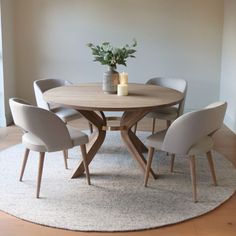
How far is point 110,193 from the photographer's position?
123 inches

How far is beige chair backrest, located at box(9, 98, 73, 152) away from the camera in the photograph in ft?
9.42

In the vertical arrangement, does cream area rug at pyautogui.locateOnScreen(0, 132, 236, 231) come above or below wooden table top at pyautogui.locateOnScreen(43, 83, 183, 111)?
below

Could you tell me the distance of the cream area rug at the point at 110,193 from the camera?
107 inches

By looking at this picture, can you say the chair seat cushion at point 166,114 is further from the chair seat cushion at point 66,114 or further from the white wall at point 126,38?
the white wall at point 126,38

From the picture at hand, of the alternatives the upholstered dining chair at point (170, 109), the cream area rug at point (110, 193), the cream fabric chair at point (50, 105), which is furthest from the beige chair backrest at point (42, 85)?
the upholstered dining chair at point (170, 109)

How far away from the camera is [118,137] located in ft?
15.1

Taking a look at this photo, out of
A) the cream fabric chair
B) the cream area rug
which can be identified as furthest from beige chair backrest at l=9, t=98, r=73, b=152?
the cream fabric chair

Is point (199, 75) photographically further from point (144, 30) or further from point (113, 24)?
point (113, 24)

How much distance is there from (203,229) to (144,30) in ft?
11.1

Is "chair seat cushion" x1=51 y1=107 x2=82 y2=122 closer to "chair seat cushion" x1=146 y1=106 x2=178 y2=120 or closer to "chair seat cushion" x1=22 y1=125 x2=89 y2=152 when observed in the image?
"chair seat cushion" x1=22 y1=125 x2=89 y2=152

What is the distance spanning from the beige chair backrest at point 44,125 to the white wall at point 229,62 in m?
2.62

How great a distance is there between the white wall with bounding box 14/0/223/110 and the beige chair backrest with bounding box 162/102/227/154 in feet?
8.33

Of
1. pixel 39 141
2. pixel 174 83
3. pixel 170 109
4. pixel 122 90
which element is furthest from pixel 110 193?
pixel 174 83

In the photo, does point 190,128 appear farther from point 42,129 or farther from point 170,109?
point 170,109
